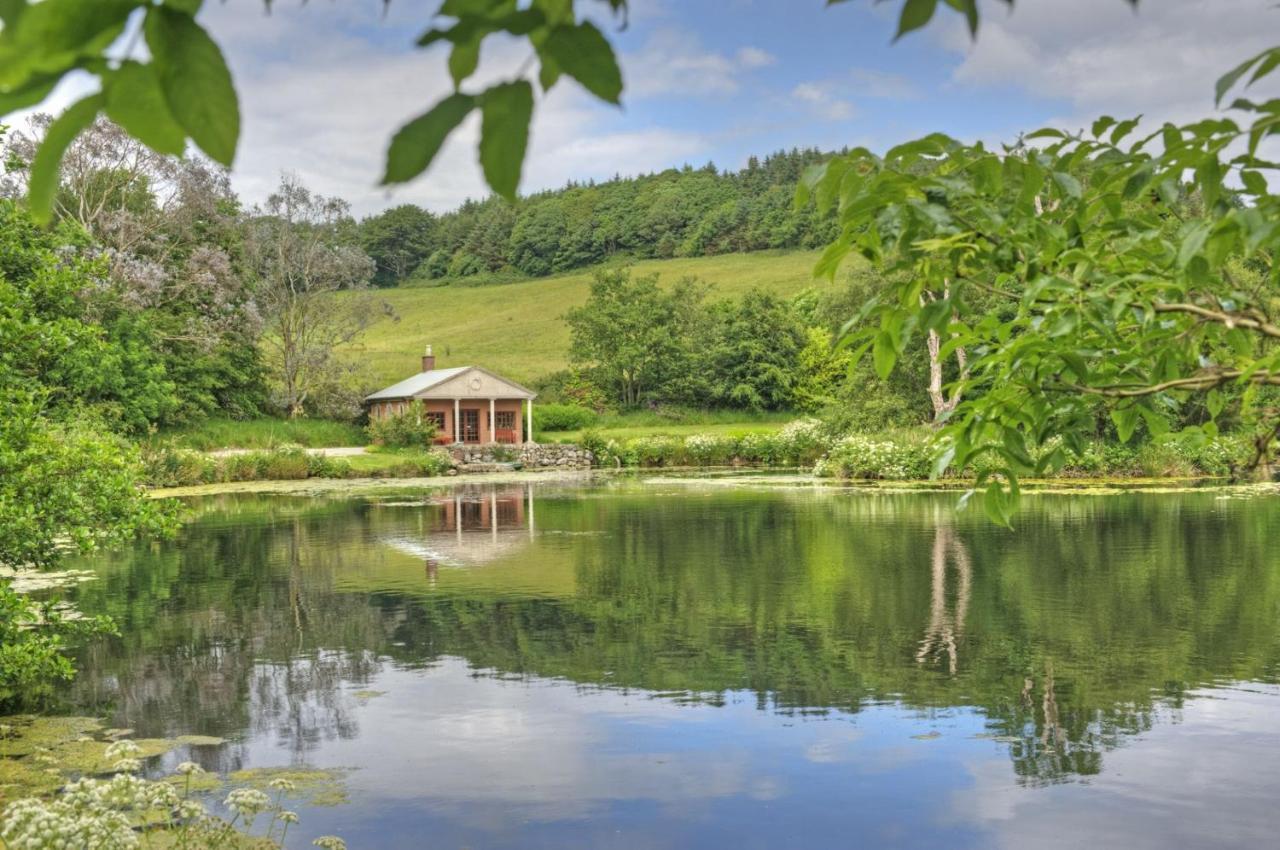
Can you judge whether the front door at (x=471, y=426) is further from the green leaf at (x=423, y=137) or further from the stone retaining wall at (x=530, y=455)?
the green leaf at (x=423, y=137)

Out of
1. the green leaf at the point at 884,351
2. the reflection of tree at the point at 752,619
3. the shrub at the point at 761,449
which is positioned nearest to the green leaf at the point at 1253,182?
the green leaf at the point at 884,351

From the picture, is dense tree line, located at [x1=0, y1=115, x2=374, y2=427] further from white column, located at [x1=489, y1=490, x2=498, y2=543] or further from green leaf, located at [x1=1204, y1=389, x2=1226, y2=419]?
green leaf, located at [x1=1204, y1=389, x2=1226, y2=419]

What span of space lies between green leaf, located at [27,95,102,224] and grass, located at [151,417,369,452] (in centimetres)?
3758

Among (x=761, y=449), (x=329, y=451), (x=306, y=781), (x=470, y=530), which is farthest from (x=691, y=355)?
(x=306, y=781)

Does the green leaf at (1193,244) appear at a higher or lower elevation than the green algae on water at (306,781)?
higher

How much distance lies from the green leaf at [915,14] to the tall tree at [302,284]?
4869 centimetres

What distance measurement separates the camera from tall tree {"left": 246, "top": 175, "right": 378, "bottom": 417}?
48.7 metres

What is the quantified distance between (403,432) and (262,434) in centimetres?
540

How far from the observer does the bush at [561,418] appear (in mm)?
52688

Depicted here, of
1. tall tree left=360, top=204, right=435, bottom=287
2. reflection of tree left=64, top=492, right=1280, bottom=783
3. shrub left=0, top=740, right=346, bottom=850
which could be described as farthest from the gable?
tall tree left=360, top=204, right=435, bottom=287

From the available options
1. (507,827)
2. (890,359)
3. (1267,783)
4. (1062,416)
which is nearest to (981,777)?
(1267,783)

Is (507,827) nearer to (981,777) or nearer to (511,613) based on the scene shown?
(981,777)

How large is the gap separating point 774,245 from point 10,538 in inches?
3471

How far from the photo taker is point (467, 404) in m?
49.2
